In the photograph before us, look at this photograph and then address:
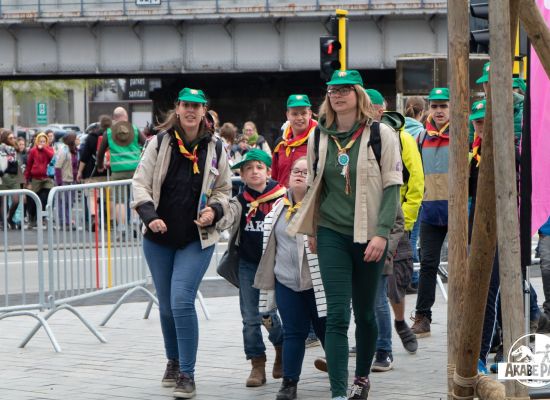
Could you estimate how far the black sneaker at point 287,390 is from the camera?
297 inches

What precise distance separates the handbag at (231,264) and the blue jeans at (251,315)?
45mm

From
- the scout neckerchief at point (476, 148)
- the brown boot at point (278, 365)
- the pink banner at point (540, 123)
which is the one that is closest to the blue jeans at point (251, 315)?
the brown boot at point (278, 365)

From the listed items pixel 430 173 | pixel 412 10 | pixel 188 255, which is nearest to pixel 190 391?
pixel 188 255

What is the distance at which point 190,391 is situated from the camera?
302 inches

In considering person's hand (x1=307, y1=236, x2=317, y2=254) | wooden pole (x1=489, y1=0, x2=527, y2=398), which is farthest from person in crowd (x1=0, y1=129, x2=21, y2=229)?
wooden pole (x1=489, y1=0, x2=527, y2=398)

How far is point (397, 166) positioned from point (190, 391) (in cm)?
190

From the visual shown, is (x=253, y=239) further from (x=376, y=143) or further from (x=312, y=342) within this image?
(x=312, y=342)

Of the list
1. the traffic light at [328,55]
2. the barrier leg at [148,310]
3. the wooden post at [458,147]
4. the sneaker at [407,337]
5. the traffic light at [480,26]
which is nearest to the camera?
the wooden post at [458,147]

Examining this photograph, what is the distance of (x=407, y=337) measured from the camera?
30.0ft

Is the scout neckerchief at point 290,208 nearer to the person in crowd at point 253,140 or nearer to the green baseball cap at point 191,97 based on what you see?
the green baseball cap at point 191,97

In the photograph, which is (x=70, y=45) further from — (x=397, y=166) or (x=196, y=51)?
(x=397, y=166)

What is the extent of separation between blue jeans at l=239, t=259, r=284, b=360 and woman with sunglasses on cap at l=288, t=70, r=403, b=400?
1049 mm

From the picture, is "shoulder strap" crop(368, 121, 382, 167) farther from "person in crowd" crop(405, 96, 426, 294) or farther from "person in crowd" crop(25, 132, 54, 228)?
"person in crowd" crop(25, 132, 54, 228)


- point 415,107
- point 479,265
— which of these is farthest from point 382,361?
point 415,107
